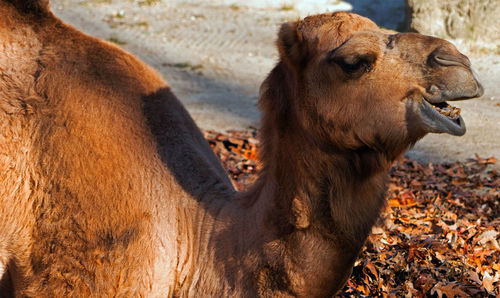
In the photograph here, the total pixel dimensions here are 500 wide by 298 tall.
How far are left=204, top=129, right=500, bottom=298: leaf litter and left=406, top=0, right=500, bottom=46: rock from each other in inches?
212

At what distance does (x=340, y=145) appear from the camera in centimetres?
247

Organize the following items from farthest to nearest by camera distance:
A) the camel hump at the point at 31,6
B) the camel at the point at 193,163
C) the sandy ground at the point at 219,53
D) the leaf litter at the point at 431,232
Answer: the sandy ground at the point at 219,53 < the leaf litter at the point at 431,232 < the camel hump at the point at 31,6 < the camel at the point at 193,163

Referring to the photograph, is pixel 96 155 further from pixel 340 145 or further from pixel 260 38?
pixel 260 38

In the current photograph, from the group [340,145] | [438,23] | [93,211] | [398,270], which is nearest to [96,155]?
[93,211]

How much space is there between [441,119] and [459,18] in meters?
9.87

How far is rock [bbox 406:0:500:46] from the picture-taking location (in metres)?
11.3

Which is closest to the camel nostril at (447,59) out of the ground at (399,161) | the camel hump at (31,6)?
the ground at (399,161)

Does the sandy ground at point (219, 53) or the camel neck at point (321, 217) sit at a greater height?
the camel neck at point (321, 217)

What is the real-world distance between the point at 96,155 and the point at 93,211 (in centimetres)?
26

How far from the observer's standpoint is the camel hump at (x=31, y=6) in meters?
3.14

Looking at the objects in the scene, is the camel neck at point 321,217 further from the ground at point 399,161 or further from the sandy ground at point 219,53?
the sandy ground at point 219,53

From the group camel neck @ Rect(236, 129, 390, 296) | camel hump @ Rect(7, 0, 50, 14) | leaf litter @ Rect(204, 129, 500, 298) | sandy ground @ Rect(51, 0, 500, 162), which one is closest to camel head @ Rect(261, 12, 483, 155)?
camel neck @ Rect(236, 129, 390, 296)

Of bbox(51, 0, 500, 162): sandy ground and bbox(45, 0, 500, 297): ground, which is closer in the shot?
bbox(45, 0, 500, 297): ground

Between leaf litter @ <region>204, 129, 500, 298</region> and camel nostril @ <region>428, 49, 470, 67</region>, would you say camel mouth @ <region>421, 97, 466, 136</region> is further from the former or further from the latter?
leaf litter @ <region>204, 129, 500, 298</region>
